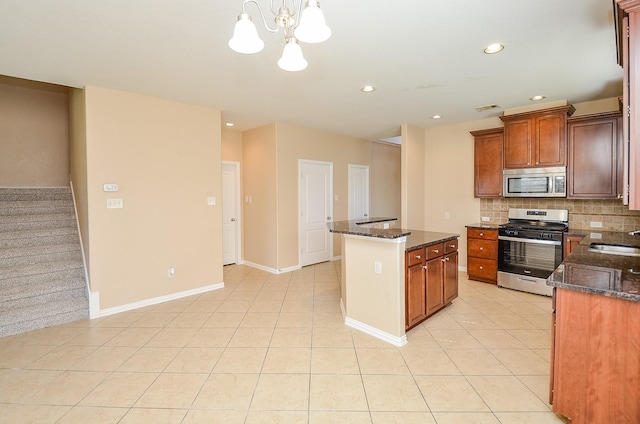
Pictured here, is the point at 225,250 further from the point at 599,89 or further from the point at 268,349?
the point at 599,89

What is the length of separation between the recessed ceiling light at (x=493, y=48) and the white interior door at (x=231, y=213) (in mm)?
4540

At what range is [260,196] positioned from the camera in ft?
18.2

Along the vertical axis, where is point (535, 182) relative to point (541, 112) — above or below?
below

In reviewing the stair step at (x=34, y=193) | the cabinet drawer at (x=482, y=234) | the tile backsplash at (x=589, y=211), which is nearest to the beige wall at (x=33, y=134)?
the stair step at (x=34, y=193)

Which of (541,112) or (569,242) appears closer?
(569,242)

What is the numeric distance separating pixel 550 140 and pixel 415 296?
9.97 ft

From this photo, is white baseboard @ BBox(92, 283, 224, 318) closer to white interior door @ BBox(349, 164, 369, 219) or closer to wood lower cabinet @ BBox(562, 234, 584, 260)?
white interior door @ BBox(349, 164, 369, 219)

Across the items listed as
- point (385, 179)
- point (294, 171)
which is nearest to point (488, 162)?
point (385, 179)

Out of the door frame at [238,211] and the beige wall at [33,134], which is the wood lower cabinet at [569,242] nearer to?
the door frame at [238,211]

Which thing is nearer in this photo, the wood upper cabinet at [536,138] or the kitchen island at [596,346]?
the kitchen island at [596,346]

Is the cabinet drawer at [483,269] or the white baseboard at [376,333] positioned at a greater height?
the cabinet drawer at [483,269]

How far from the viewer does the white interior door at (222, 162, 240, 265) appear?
5.82 m

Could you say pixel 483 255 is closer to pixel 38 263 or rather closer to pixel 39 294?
pixel 39 294

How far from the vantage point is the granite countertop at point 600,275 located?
1586mm
